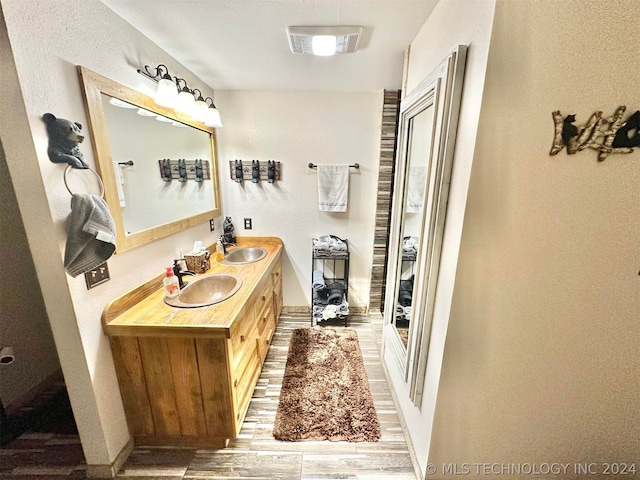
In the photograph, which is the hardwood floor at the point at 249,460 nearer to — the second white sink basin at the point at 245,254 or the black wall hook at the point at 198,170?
the second white sink basin at the point at 245,254

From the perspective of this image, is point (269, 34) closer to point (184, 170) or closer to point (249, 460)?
point (184, 170)

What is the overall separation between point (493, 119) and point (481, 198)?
26 cm

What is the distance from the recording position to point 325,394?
5.79 ft

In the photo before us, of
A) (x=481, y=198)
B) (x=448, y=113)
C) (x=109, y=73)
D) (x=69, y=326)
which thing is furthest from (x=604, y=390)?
(x=109, y=73)

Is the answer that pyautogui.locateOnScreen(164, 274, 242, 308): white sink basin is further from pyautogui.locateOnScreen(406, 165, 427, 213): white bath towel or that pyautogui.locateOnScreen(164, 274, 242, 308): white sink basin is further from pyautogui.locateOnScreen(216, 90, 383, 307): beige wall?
pyautogui.locateOnScreen(406, 165, 427, 213): white bath towel

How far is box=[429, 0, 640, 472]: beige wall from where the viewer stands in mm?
734

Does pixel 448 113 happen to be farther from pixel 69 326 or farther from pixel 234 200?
pixel 234 200

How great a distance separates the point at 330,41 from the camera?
1.45 m

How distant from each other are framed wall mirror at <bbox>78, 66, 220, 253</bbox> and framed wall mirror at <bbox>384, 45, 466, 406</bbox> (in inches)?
61.9

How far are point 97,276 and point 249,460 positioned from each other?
1.31m

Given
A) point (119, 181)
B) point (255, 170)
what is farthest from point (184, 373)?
point (255, 170)

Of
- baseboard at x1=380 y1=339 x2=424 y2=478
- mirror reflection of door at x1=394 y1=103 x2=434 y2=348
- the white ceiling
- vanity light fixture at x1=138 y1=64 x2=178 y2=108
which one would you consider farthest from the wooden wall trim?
vanity light fixture at x1=138 y1=64 x2=178 y2=108

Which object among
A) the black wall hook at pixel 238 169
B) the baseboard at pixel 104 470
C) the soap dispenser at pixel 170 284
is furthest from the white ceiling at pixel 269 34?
the baseboard at pixel 104 470

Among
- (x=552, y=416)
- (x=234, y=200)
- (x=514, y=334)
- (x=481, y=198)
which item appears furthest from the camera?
(x=234, y=200)
